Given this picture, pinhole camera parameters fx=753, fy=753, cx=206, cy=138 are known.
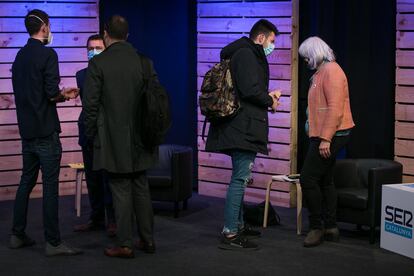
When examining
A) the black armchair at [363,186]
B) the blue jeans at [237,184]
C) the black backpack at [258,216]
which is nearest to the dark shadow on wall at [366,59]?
the black armchair at [363,186]

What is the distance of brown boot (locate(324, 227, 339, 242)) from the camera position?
6.04 metres

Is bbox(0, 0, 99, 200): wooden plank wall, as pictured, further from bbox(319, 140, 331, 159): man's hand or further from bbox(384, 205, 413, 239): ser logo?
bbox(384, 205, 413, 239): ser logo

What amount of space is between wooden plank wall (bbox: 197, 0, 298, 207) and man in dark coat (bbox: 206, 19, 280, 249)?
168 centimetres

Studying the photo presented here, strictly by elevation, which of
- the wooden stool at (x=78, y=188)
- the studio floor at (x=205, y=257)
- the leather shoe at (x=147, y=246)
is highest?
the wooden stool at (x=78, y=188)

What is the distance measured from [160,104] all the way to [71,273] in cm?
132

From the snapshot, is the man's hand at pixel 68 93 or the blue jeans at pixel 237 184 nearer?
the man's hand at pixel 68 93

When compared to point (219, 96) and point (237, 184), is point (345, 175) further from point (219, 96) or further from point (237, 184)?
point (219, 96)

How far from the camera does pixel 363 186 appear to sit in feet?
21.3

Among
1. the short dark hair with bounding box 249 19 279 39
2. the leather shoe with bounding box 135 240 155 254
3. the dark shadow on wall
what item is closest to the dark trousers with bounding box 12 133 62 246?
the leather shoe with bounding box 135 240 155 254

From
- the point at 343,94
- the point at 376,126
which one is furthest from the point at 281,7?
the point at 343,94

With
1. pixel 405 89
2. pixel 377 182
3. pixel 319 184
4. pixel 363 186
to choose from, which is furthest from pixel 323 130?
pixel 405 89

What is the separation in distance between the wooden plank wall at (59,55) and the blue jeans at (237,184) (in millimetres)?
2813

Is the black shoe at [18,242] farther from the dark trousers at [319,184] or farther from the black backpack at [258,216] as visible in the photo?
the dark trousers at [319,184]

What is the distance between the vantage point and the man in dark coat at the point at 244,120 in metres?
5.53
